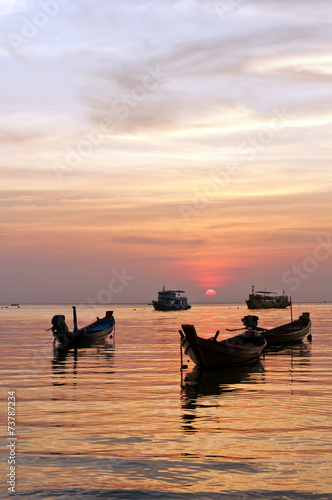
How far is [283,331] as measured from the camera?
62938 millimetres

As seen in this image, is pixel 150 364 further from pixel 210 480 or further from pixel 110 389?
pixel 210 480

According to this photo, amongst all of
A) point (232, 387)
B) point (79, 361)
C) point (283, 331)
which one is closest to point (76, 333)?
point (79, 361)

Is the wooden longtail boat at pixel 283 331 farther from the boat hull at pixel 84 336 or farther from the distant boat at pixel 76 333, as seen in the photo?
the distant boat at pixel 76 333

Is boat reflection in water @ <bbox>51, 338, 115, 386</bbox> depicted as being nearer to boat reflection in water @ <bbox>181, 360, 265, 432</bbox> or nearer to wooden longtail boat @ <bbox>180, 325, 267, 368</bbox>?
wooden longtail boat @ <bbox>180, 325, 267, 368</bbox>

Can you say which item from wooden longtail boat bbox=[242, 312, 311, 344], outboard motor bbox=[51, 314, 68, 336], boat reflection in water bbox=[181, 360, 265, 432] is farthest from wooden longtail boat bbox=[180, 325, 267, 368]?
outboard motor bbox=[51, 314, 68, 336]

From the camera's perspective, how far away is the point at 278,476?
14.4m

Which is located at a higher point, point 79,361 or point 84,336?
point 84,336

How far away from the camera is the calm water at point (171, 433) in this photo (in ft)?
45.3

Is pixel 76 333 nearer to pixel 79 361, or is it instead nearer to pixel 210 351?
pixel 79 361

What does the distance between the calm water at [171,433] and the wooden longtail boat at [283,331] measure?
19.9 meters

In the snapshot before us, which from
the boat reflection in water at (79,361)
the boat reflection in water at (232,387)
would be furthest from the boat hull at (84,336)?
the boat reflection in water at (232,387)

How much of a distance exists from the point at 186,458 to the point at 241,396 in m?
11.0

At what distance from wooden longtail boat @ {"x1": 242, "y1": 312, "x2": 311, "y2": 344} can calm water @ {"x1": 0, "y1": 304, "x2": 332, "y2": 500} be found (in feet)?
65.2

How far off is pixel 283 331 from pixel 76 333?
22878 millimetres
